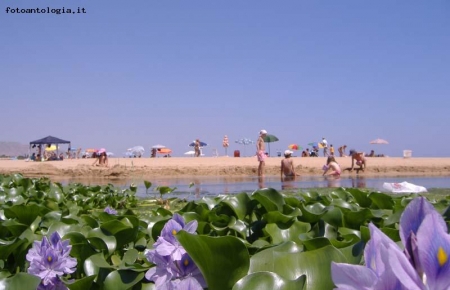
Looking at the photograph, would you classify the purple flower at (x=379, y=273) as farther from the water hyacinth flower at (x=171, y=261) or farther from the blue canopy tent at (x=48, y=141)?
the blue canopy tent at (x=48, y=141)

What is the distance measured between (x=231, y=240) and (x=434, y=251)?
0.48 metres

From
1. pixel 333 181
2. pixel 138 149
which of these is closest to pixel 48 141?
pixel 138 149

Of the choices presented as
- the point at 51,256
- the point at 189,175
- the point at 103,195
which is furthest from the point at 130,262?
the point at 189,175

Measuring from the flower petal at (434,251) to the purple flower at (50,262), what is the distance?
43.7 inches

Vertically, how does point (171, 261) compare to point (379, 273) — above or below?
below

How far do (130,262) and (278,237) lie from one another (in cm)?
53

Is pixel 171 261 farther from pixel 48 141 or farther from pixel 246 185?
pixel 48 141

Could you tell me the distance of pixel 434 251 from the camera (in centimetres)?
43

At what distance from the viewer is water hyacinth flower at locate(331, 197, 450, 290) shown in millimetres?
420

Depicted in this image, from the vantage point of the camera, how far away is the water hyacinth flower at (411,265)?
420mm

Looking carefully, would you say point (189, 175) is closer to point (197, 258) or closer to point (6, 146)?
point (197, 258)

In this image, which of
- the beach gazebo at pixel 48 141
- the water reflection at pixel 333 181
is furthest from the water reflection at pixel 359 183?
the beach gazebo at pixel 48 141

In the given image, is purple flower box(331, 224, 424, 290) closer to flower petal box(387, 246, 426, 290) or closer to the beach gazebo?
flower petal box(387, 246, 426, 290)

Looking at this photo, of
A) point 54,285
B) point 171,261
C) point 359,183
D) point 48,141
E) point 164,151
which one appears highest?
point 48,141
